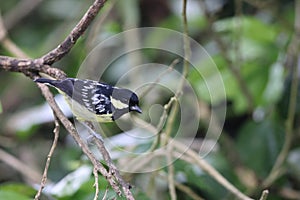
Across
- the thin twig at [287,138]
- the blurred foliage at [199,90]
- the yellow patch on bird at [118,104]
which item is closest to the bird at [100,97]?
the yellow patch on bird at [118,104]

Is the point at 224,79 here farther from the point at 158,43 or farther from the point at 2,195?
the point at 2,195

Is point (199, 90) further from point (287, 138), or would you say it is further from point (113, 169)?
point (113, 169)

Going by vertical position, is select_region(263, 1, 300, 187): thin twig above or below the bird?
below

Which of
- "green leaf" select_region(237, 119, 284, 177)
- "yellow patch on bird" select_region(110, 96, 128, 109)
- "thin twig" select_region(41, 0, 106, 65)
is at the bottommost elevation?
"green leaf" select_region(237, 119, 284, 177)

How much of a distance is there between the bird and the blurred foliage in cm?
25

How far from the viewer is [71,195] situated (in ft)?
3.28

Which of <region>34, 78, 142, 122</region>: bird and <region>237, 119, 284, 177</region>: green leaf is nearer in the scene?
<region>34, 78, 142, 122</region>: bird

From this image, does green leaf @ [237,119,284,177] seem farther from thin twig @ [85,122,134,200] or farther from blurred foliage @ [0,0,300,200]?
thin twig @ [85,122,134,200]

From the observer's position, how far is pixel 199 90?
1546mm

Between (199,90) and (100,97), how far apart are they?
0.83 m

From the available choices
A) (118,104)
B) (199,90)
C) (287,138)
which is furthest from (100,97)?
(199,90)

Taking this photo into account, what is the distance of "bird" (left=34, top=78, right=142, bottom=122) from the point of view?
28.8 inches

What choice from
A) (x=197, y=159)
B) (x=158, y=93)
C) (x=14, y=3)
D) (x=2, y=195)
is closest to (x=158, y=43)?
(x=158, y=93)

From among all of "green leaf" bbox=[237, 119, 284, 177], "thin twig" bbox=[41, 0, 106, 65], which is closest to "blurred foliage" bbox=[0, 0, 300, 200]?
"green leaf" bbox=[237, 119, 284, 177]
